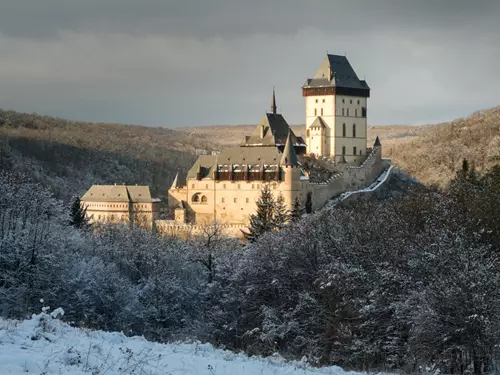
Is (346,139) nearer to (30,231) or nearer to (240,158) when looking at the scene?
(240,158)

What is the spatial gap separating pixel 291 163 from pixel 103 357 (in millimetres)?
73205

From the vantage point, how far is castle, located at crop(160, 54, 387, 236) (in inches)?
3474

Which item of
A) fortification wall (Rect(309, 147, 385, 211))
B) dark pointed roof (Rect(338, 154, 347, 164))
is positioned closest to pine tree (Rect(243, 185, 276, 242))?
fortification wall (Rect(309, 147, 385, 211))

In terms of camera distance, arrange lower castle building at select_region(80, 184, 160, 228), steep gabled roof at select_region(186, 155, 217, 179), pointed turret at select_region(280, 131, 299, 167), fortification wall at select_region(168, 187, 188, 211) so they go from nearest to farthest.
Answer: pointed turret at select_region(280, 131, 299, 167) < fortification wall at select_region(168, 187, 188, 211) < steep gabled roof at select_region(186, 155, 217, 179) < lower castle building at select_region(80, 184, 160, 228)

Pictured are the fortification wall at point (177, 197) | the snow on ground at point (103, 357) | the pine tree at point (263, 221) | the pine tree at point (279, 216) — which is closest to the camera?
the snow on ground at point (103, 357)

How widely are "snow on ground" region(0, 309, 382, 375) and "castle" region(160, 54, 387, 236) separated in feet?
224

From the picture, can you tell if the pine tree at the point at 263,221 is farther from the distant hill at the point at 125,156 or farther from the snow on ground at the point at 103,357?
the distant hill at the point at 125,156

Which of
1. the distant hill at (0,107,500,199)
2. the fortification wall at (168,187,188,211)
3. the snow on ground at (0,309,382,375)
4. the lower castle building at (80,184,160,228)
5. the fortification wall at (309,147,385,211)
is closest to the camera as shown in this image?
the snow on ground at (0,309,382,375)

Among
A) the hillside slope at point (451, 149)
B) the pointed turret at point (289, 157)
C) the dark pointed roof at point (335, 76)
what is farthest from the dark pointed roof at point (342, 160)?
the hillside slope at point (451, 149)

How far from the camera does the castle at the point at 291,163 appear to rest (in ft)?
290

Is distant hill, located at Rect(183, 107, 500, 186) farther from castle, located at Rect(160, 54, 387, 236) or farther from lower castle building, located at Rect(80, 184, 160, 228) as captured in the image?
lower castle building, located at Rect(80, 184, 160, 228)

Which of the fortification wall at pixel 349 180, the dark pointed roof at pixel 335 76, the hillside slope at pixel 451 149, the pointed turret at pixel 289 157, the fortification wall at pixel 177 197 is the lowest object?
the fortification wall at pixel 177 197

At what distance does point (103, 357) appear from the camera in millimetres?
14672

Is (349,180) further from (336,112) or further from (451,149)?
(451,149)
